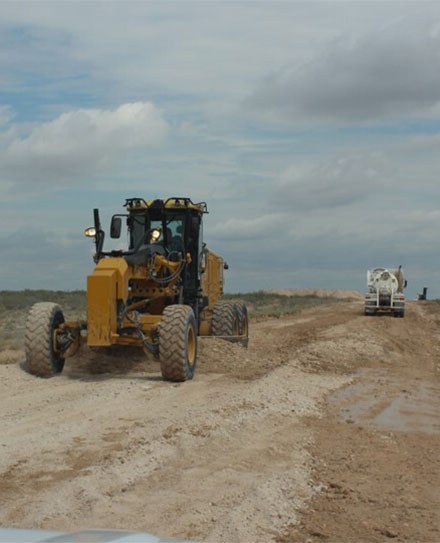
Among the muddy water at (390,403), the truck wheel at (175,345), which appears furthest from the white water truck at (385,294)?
the truck wheel at (175,345)

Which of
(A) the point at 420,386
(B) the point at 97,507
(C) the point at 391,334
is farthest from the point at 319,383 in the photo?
(C) the point at 391,334

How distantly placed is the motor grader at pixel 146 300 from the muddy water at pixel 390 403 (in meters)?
2.69

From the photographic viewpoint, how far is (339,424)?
10.4m

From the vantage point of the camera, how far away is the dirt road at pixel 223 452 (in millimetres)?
6277

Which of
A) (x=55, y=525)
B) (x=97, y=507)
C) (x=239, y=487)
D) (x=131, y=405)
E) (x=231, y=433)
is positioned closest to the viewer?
(x=55, y=525)

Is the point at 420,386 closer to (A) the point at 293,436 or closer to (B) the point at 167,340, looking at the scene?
(B) the point at 167,340

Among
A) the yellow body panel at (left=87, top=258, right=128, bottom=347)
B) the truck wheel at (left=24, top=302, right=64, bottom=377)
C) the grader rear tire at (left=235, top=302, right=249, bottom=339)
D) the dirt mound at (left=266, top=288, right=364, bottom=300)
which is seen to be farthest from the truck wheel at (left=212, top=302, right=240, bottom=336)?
the dirt mound at (left=266, top=288, right=364, bottom=300)

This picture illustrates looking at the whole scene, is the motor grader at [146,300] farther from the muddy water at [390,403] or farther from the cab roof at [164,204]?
the muddy water at [390,403]

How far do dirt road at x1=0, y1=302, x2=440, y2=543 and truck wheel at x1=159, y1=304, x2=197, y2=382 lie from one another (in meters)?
0.25

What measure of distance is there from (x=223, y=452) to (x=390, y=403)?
4.78 m

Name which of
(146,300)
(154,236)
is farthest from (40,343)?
(154,236)

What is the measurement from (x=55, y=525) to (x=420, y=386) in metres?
9.81

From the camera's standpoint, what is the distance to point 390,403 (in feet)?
41.1

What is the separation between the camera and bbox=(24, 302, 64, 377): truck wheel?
45.0 feet
